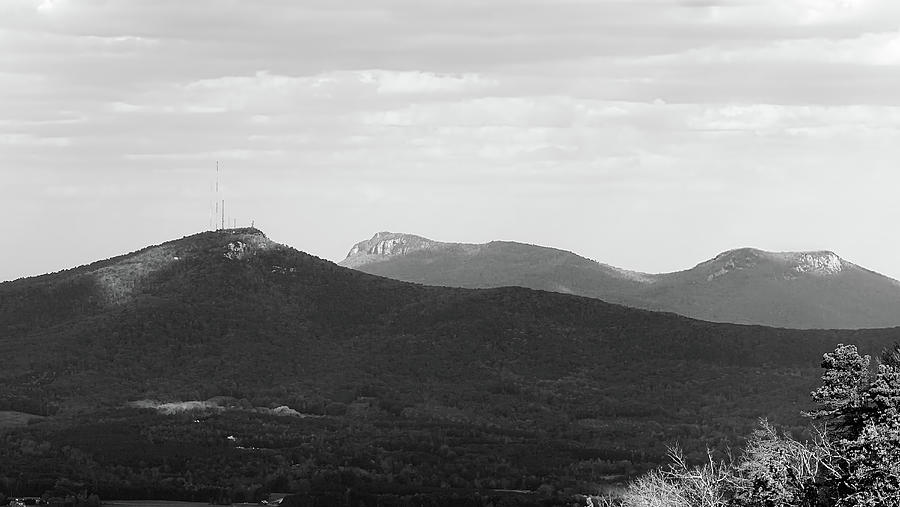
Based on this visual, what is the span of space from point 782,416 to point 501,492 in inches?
1741

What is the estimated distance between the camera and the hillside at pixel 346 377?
133m

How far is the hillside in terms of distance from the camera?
13275 cm

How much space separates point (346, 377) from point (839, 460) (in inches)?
4870

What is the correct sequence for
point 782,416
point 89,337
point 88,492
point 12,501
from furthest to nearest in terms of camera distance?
point 89,337, point 782,416, point 88,492, point 12,501

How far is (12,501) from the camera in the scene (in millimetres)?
102000

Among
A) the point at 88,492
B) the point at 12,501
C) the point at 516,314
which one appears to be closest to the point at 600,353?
the point at 516,314

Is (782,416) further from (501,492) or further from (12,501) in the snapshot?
(12,501)

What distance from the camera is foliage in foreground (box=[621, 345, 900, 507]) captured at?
47188 millimetres

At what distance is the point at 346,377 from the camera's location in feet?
567

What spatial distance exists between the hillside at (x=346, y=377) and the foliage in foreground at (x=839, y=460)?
226 feet

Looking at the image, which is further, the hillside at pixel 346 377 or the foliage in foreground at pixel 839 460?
the hillside at pixel 346 377

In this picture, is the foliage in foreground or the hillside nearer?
the foliage in foreground

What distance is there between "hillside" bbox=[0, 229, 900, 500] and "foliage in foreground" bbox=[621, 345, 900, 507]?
6875cm

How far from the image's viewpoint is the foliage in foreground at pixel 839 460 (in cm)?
4719
